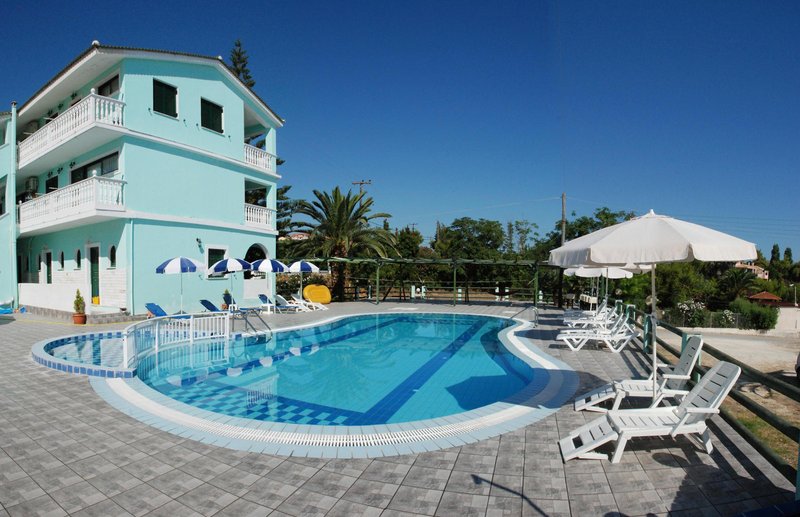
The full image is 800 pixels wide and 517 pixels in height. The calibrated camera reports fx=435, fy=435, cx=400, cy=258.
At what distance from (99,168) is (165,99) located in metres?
3.91

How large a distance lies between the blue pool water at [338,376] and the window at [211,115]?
1001 centimetres

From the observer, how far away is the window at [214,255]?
17.9 metres

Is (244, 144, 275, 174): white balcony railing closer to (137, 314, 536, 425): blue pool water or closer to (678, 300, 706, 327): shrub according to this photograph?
(137, 314, 536, 425): blue pool water

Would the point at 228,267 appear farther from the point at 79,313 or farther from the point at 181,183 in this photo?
the point at 181,183

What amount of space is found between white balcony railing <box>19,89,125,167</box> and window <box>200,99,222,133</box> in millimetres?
3339

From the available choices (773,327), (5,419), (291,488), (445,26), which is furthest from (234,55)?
(773,327)

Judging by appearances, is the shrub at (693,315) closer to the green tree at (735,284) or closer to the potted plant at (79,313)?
the green tree at (735,284)

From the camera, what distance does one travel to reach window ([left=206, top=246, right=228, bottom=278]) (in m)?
17.9

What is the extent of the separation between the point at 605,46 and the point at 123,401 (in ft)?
75.6

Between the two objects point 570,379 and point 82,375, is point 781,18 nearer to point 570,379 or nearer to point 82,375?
point 570,379

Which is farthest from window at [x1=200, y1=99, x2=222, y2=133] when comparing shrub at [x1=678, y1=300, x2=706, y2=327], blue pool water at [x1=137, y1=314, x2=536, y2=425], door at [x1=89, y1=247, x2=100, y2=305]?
shrub at [x1=678, y1=300, x2=706, y2=327]

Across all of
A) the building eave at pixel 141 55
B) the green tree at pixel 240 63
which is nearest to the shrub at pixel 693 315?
the building eave at pixel 141 55

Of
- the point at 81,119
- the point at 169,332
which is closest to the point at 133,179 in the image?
the point at 81,119

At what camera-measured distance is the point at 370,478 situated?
4027 millimetres
